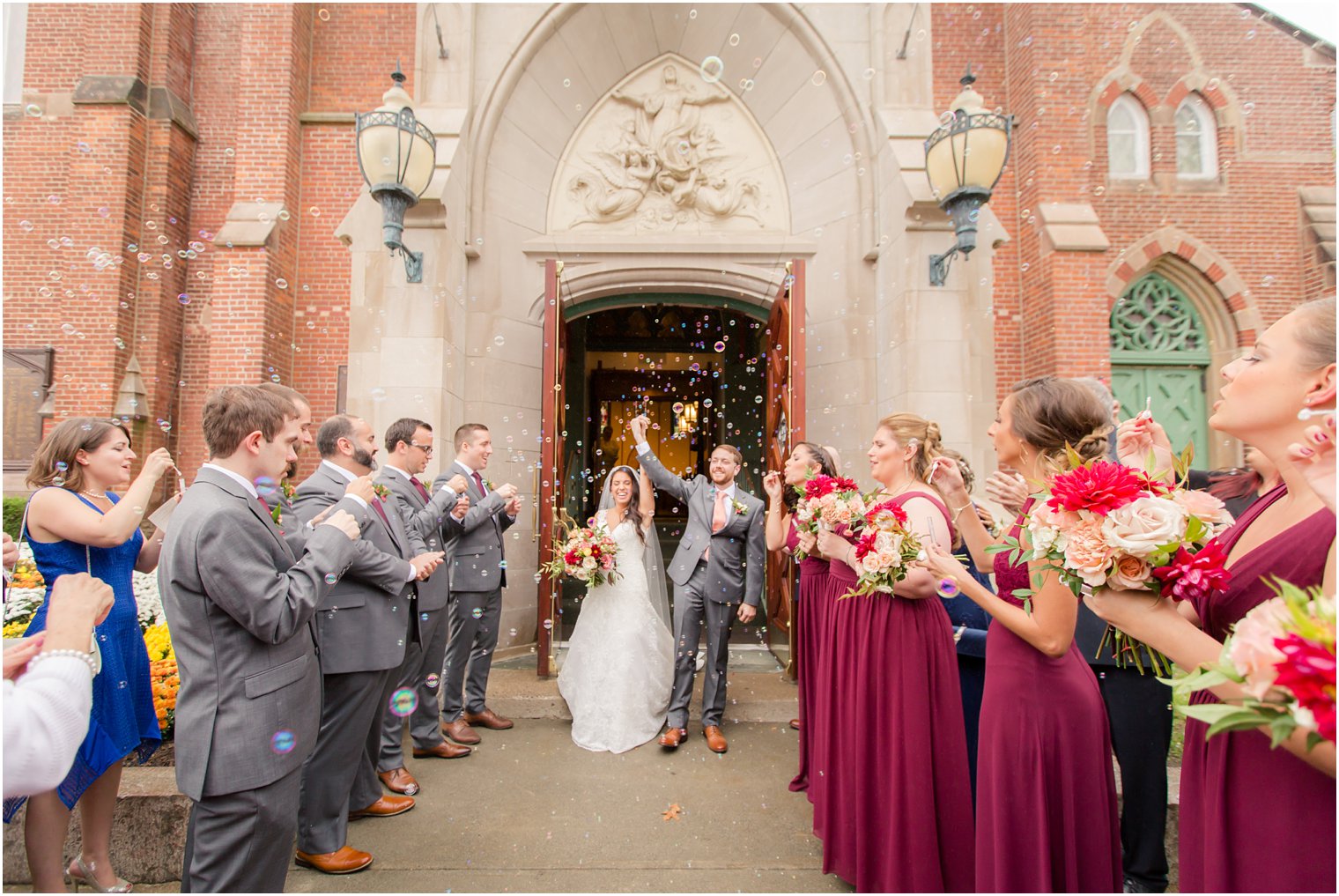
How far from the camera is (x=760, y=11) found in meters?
7.37

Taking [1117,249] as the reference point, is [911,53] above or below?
above

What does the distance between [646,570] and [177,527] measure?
3.57m

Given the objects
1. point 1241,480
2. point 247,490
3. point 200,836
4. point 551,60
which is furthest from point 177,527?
point 551,60

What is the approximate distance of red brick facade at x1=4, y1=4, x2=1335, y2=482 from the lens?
319 inches

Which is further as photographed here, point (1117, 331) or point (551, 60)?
point (1117, 331)

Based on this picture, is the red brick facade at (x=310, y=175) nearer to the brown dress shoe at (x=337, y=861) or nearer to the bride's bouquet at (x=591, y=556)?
the bride's bouquet at (x=591, y=556)

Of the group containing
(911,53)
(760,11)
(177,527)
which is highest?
(760,11)

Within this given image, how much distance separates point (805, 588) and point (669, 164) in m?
5.58

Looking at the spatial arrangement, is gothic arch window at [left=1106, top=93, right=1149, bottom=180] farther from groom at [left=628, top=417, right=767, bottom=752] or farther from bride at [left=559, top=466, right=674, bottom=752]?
bride at [left=559, top=466, right=674, bottom=752]

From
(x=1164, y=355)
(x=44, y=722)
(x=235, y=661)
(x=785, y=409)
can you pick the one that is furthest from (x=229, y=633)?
(x=1164, y=355)

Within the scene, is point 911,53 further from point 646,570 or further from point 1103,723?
point 1103,723

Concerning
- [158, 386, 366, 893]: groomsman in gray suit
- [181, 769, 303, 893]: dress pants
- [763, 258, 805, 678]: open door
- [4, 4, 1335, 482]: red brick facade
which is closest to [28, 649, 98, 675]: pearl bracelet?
[158, 386, 366, 893]: groomsman in gray suit

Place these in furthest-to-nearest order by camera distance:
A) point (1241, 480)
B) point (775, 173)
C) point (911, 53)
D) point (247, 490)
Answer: point (775, 173) < point (911, 53) < point (1241, 480) < point (247, 490)

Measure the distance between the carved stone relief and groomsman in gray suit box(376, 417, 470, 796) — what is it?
174 inches
